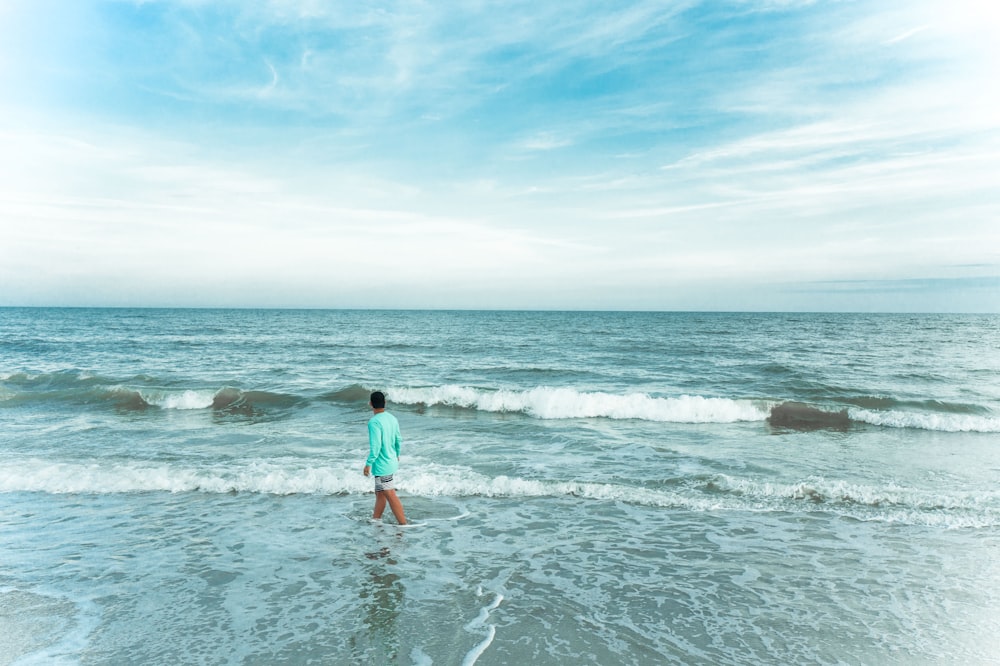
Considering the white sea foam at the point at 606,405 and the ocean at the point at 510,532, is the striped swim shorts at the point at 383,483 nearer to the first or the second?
the ocean at the point at 510,532

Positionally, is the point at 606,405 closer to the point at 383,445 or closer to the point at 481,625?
the point at 383,445

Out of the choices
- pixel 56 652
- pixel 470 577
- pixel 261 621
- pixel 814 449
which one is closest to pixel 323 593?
pixel 261 621

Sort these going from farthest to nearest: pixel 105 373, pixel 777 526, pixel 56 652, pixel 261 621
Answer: pixel 105 373 → pixel 777 526 → pixel 261 621 → pixel 56 652

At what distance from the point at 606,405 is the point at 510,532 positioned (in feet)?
37.5

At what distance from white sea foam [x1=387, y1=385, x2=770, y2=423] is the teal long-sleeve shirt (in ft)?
34.7

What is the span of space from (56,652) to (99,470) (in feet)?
23.9

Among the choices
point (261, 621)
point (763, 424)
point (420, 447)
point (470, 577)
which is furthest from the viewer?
point (763, 424)

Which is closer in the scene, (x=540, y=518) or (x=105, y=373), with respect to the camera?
(x=540, y=518)

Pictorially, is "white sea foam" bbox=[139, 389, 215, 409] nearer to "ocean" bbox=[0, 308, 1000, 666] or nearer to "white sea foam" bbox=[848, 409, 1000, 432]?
"ocean" bbox=[0, 308, 1000, 666]

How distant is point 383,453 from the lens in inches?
318

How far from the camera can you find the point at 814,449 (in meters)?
13.6

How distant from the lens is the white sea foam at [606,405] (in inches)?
720

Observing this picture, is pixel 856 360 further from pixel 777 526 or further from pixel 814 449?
pixel 777 526

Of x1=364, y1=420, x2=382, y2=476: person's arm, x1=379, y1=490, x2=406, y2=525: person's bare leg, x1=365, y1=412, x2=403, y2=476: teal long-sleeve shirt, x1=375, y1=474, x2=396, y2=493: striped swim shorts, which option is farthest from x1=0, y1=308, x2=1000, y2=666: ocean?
x1=364, y1=420, x2=382, y2=476: person's arm
